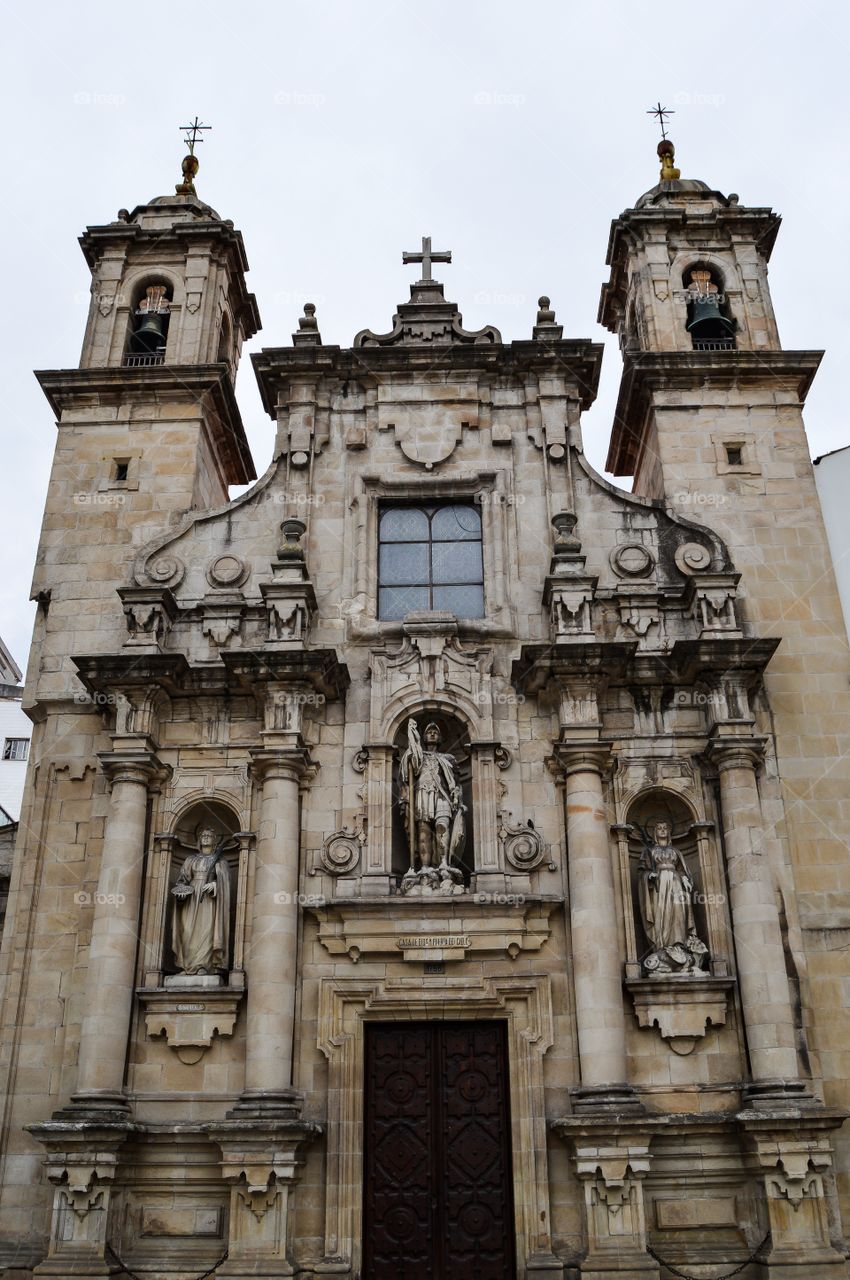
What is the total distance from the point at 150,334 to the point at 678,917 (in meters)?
12.0

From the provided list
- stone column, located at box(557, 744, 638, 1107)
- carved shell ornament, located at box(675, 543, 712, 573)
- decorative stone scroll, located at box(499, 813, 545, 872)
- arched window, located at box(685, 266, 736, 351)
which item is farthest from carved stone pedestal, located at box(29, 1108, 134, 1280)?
arched window, located at box(685, 266, 736, 351)

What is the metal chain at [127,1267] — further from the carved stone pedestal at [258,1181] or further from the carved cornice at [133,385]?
the carved cornice at [133,385]

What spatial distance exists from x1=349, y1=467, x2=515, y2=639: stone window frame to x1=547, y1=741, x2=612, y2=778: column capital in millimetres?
1982

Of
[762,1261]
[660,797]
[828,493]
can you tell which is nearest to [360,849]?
[660,797]

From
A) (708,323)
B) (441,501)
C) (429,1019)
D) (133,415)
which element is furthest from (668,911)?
(133,415)

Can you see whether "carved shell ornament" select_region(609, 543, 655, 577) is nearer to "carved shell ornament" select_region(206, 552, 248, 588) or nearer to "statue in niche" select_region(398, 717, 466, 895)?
"statue in niche" select_region(398, 717, 466, 895)

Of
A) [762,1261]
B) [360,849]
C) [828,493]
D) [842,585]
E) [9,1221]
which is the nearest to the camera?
[762,1261]

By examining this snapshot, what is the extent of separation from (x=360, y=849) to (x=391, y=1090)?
279 centimetres

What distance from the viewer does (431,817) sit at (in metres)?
14.5

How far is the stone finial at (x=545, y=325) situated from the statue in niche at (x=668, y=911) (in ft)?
24.7

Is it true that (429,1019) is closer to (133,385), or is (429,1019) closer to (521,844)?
(521,844)

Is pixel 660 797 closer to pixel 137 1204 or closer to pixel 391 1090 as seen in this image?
pixel 391 1090

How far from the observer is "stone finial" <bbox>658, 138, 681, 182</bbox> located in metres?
20.9

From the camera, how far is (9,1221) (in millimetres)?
13156
